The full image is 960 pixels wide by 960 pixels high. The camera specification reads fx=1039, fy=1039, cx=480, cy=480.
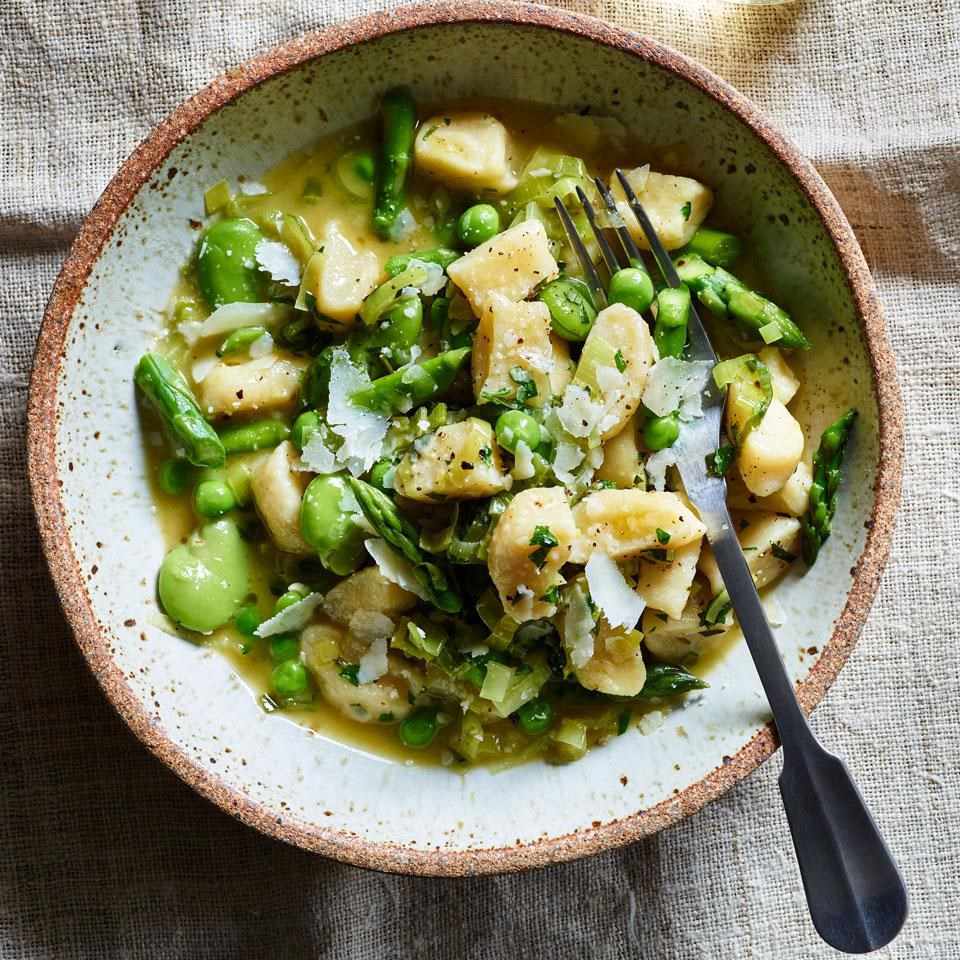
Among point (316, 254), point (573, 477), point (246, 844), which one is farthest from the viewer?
point (246, 844)

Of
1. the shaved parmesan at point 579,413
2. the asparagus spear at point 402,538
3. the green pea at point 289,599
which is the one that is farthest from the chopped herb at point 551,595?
Answer: the green pea at point 289,599

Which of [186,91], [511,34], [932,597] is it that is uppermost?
[511,34]

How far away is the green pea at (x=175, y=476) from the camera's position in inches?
125

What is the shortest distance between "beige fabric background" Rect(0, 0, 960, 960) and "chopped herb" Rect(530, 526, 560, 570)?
129cm

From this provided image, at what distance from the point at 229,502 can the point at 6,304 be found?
3.77 ft

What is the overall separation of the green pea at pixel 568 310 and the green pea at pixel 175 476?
120cm

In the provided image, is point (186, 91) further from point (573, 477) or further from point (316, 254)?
point (573, 477)

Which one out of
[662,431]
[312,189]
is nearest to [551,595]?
[662,431]

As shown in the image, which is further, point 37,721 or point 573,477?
point 37,721

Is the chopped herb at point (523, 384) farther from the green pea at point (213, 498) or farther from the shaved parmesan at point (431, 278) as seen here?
the green pea at point (213, 498)

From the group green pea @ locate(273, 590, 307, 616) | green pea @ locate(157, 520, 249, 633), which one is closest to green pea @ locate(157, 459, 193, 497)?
green pea @ locate(157, 520, 249, 633)

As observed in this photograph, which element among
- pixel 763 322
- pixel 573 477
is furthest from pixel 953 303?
pixel 573 477

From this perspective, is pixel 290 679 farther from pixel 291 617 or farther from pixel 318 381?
pixel 318 381

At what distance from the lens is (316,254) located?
3.07 m
